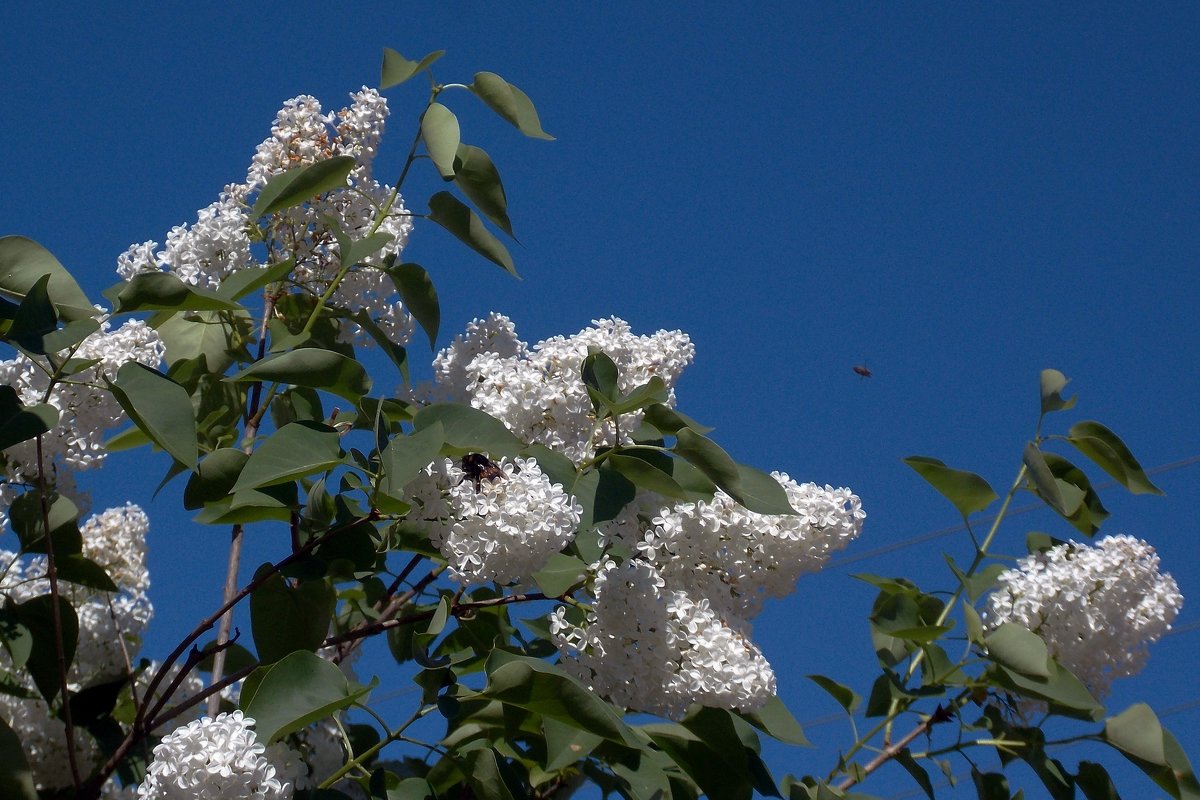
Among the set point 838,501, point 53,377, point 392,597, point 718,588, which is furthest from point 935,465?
point 53,377

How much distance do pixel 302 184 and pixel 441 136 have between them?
231 millimetres

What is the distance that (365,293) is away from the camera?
2.35 metres

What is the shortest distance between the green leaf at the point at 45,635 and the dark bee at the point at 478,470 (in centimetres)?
62

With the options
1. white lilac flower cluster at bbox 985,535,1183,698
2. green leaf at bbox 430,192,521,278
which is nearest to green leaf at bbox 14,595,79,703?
green leaf at bbox 430,192,521,278

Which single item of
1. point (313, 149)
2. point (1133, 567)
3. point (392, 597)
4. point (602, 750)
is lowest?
point (602, 750)

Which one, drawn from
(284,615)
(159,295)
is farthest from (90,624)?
(159,295)

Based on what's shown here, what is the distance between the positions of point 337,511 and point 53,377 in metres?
0.41

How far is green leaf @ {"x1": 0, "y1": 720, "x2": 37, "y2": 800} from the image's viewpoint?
162 centimetres

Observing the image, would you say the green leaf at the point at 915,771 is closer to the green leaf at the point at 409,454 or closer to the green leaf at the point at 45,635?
the green leaf at the point at 409,454

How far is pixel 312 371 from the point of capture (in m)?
1.72

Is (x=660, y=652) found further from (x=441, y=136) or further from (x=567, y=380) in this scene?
(x=441, y=136)

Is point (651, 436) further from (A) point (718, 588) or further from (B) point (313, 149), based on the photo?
(B) point (313, 149)

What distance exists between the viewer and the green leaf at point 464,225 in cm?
209

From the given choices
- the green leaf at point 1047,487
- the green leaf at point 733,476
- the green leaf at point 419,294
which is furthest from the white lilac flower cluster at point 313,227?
the green leaf at point 1047,487
